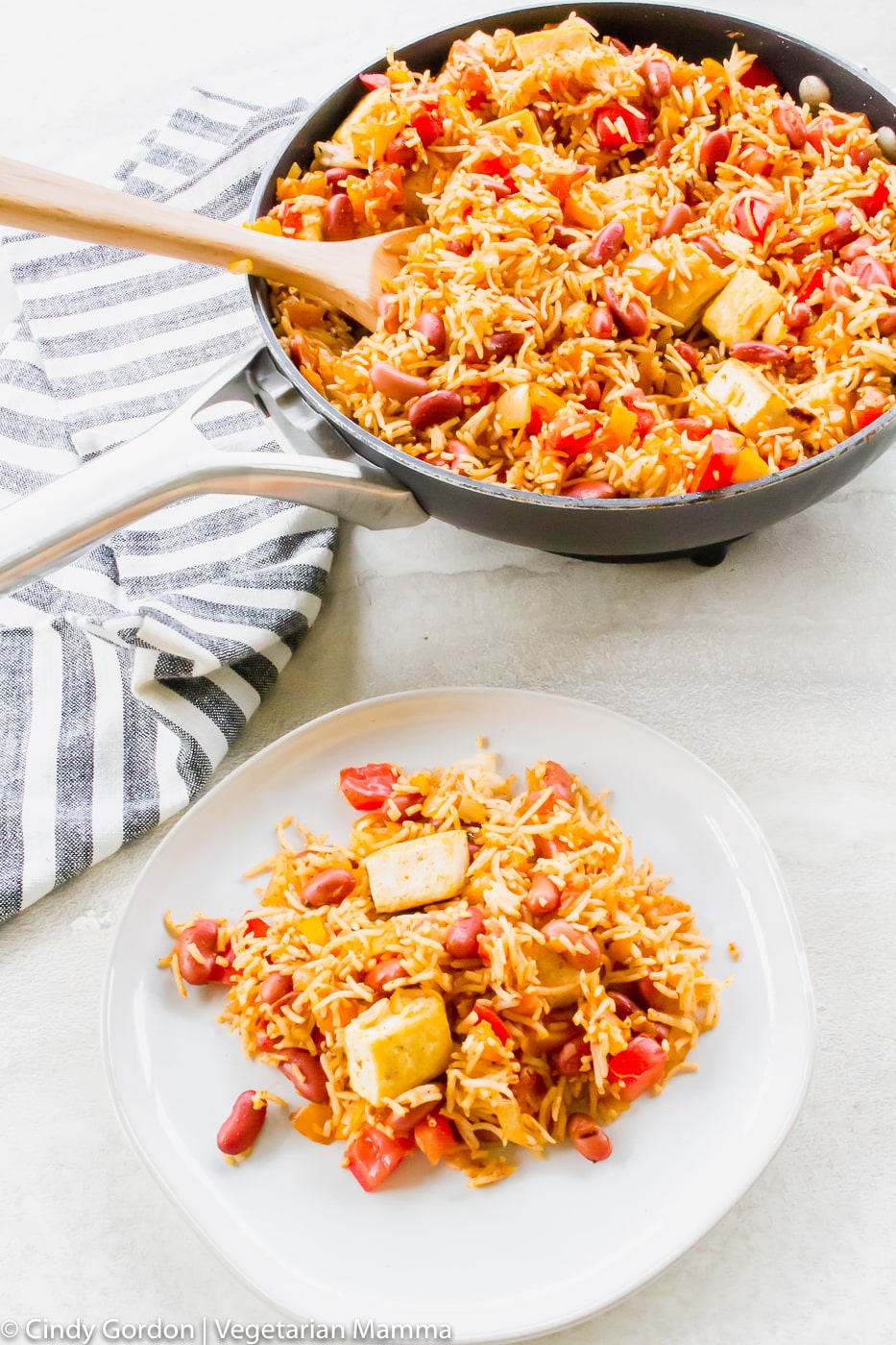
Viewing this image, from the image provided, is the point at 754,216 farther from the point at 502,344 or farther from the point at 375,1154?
the point at 375,1154

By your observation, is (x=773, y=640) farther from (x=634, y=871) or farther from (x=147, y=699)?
(x=147, y=699)

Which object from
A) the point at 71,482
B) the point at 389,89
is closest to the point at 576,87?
the point at 389,89

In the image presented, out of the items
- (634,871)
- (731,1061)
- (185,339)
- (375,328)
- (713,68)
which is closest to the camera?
(731,1061)

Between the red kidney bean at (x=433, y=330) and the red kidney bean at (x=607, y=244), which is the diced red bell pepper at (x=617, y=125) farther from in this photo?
the red kidney bean at (x=433, y=330)

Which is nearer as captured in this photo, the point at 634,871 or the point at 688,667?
the point at 634,871

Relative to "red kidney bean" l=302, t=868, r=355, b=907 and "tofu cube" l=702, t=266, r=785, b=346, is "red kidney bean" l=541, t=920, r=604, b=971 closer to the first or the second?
"red kidney bean" l=302, t=868, r=355, b=907

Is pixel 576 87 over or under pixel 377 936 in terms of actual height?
over
